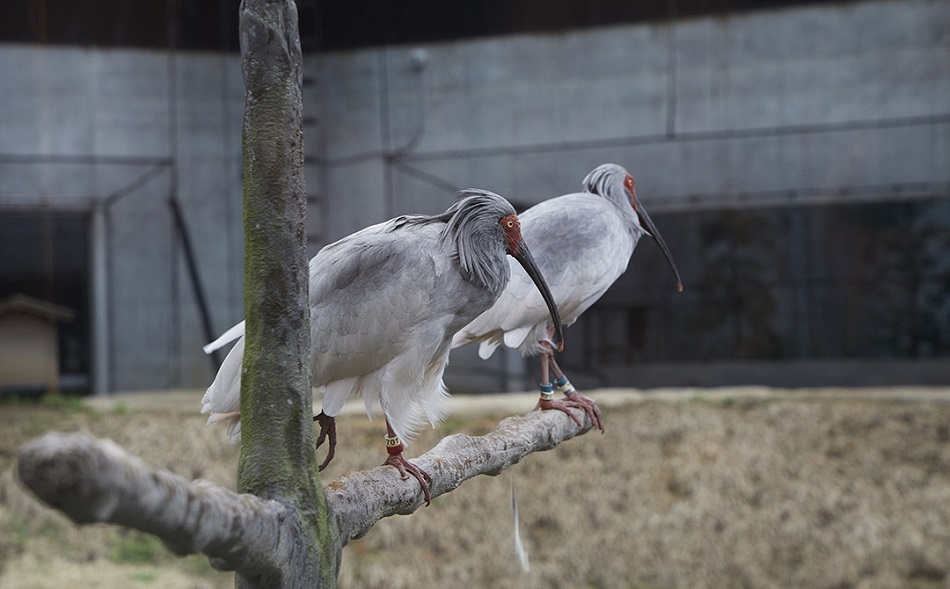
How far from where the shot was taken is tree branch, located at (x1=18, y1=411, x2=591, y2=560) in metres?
1.38

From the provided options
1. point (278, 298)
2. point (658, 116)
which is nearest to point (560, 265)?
point (278, 298)

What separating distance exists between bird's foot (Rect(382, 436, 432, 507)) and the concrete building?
838 centimetres

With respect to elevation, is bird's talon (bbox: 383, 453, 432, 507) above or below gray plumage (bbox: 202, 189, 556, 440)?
below

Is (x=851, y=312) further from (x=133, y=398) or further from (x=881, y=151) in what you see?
(x=133, y=398)

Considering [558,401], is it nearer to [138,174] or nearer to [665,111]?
[665,111]

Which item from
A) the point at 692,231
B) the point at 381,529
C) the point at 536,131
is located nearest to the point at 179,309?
the point at 381,529

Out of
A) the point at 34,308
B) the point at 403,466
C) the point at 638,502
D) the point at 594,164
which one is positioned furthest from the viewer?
the point at 594,164

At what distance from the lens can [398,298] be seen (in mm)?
2920

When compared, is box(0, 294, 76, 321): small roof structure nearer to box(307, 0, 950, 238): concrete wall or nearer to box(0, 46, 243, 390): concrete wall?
box(0, 46, 243, 390): concrete wall

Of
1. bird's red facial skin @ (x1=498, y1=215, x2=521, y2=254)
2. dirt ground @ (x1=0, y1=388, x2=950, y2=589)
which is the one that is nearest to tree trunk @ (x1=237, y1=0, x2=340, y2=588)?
bird's red facial skin @ (x1=498, y1=215, x2=521, y2=254)

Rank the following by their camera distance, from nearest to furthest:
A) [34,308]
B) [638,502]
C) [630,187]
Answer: [630,187] → [638,502] → [34,308]

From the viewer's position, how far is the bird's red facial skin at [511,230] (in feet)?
10.2

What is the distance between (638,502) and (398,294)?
24.6ft

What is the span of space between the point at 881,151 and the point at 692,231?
7.80ft
